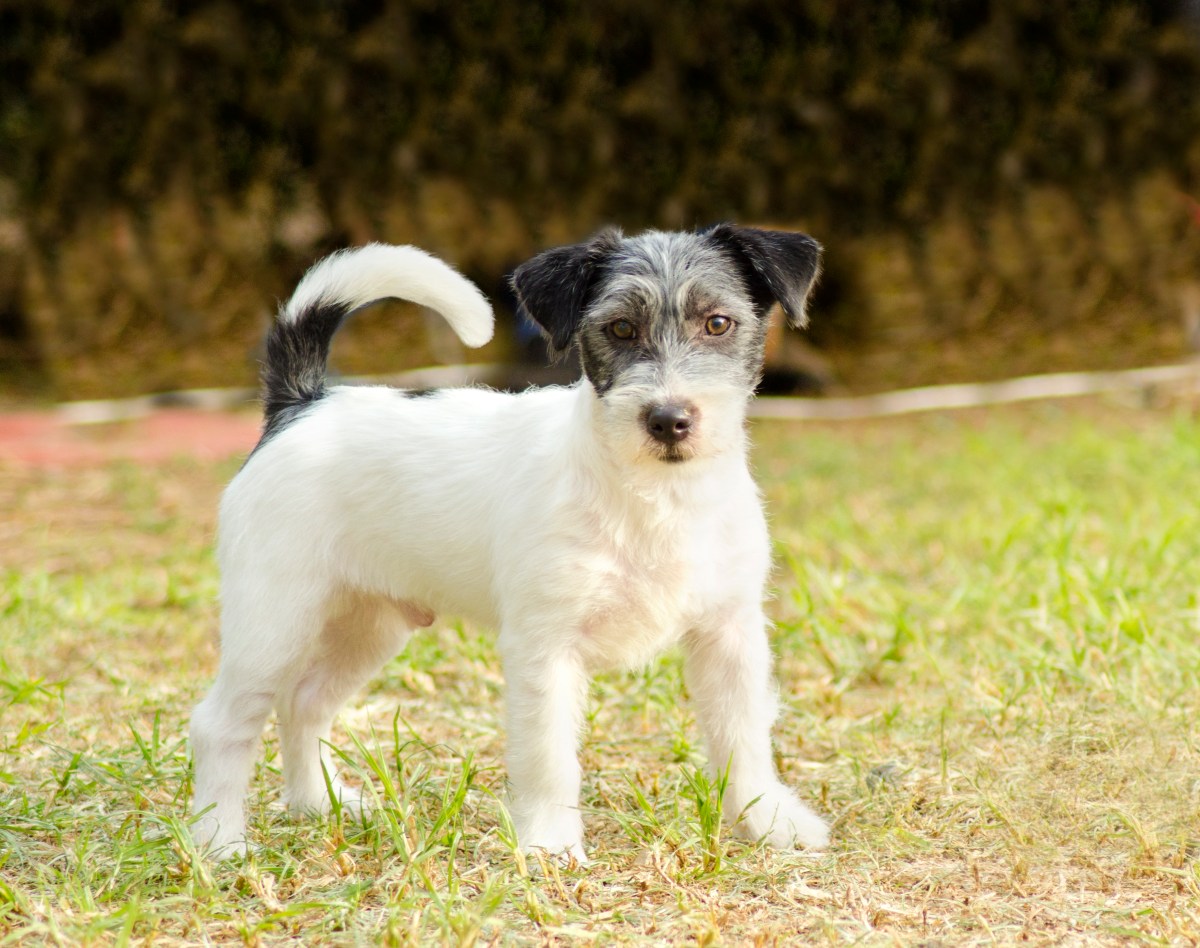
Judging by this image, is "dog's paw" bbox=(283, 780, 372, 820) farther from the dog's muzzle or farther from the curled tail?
the dog's muzzle

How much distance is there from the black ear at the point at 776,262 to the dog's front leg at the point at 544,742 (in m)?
0.98

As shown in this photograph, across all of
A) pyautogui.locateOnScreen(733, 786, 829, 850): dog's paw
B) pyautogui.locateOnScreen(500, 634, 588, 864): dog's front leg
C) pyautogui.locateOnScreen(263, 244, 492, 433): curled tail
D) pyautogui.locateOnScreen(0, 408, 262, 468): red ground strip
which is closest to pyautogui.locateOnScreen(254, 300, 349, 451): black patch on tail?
pyautogui.locateOnScreen(263, 244, 492, 433): curled tail

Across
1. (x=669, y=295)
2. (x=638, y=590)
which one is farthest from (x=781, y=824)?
→ (x=669, y=295)

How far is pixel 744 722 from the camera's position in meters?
3.43

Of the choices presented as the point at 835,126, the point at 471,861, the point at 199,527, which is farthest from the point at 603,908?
the point at 835,126

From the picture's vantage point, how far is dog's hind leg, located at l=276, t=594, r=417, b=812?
3.62 m

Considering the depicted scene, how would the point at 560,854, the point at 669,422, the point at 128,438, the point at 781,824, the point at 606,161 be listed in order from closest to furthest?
the point at 669,422 < the point at 560,854 < the point at 781,824 < the point at 128,438 < the point at 606,161

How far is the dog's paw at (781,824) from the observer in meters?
3.37

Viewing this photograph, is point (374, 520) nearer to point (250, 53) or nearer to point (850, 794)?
point (850, 794)

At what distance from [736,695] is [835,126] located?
8.24m

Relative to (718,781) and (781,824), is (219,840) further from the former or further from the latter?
(781,824)

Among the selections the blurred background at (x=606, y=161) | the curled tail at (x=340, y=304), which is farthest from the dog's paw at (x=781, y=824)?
the blurred background at (x=606, y=161)

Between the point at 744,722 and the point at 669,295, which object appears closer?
the point at 669,295

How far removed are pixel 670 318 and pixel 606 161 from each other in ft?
26.2
